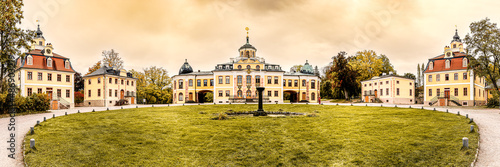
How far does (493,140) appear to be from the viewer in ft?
38.5

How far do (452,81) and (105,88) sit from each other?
4883cm

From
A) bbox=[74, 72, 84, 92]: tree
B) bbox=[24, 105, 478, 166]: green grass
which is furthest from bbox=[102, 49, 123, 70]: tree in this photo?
bbox=[24, 105, 478, 166]: green grass

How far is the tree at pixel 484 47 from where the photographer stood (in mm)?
29234

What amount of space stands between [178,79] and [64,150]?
142ft

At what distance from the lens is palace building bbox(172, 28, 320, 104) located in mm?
49938

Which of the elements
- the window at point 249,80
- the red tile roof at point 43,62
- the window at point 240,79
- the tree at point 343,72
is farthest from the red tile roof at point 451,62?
the red tile roof at point 43,62

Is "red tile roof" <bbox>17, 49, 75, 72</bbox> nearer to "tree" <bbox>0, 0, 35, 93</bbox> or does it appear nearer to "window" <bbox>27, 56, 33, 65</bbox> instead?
"window" <bbox>27, 56, 33, 65</bbox>

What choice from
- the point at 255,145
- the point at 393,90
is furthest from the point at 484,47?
the point at 255,145

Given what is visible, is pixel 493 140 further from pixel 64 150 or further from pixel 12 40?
pixel 12 40

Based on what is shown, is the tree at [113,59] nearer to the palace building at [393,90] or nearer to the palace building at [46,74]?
the palace building at [46,74]

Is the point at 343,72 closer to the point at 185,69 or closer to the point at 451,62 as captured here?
the point at 451,62

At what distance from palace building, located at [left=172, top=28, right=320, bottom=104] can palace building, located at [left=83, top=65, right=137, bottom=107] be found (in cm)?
1083

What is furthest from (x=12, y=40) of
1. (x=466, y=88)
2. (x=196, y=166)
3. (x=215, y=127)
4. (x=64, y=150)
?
(x=466, y=88)

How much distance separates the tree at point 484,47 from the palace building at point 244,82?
2602 centimetres
